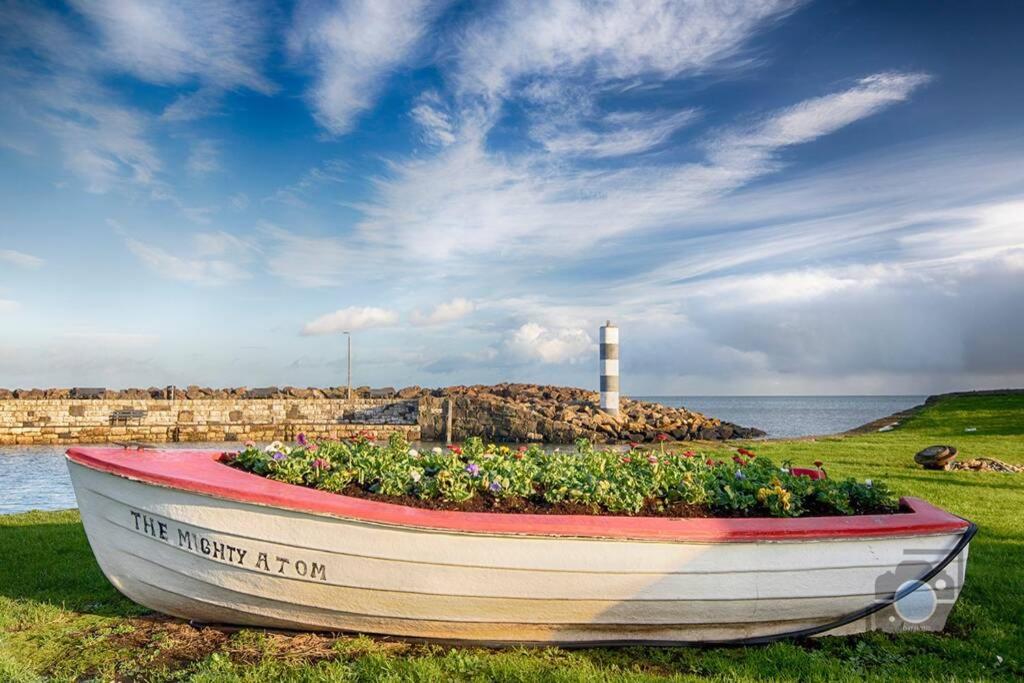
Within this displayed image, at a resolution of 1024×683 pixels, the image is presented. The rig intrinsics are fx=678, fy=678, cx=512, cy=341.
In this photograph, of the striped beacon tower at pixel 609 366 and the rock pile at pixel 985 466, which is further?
the striped beacon tower at pixel 609 366

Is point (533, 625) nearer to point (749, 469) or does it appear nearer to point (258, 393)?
point (749, 469)

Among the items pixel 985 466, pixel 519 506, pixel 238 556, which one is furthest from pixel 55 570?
pixel 985 466

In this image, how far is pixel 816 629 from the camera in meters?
4.29

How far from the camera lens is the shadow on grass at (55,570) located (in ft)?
16.9

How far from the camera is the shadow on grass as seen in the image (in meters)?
5.14

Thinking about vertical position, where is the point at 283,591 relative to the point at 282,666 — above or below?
above

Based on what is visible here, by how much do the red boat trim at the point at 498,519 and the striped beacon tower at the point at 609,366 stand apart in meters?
16.6

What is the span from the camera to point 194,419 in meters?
30.6

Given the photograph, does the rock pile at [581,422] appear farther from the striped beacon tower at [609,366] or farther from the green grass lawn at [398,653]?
the green grass lawn at [398,653]

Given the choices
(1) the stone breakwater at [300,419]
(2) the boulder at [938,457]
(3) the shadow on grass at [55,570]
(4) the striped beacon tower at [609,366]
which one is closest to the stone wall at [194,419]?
(1) the stone breakwater at [300,419]

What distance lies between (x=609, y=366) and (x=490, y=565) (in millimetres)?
17899

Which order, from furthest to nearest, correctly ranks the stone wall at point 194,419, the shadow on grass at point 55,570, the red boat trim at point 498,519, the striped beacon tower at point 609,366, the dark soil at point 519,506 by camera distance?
the stone wall at point 194,419
the striped beacon tower at point 609,366
the shadow on grass at point 55,570
the dark soil at point 519,506
the red boat trim at point 498,519

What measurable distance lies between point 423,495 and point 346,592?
0.71m

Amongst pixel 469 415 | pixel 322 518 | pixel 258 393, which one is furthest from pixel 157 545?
pixel 258 393
